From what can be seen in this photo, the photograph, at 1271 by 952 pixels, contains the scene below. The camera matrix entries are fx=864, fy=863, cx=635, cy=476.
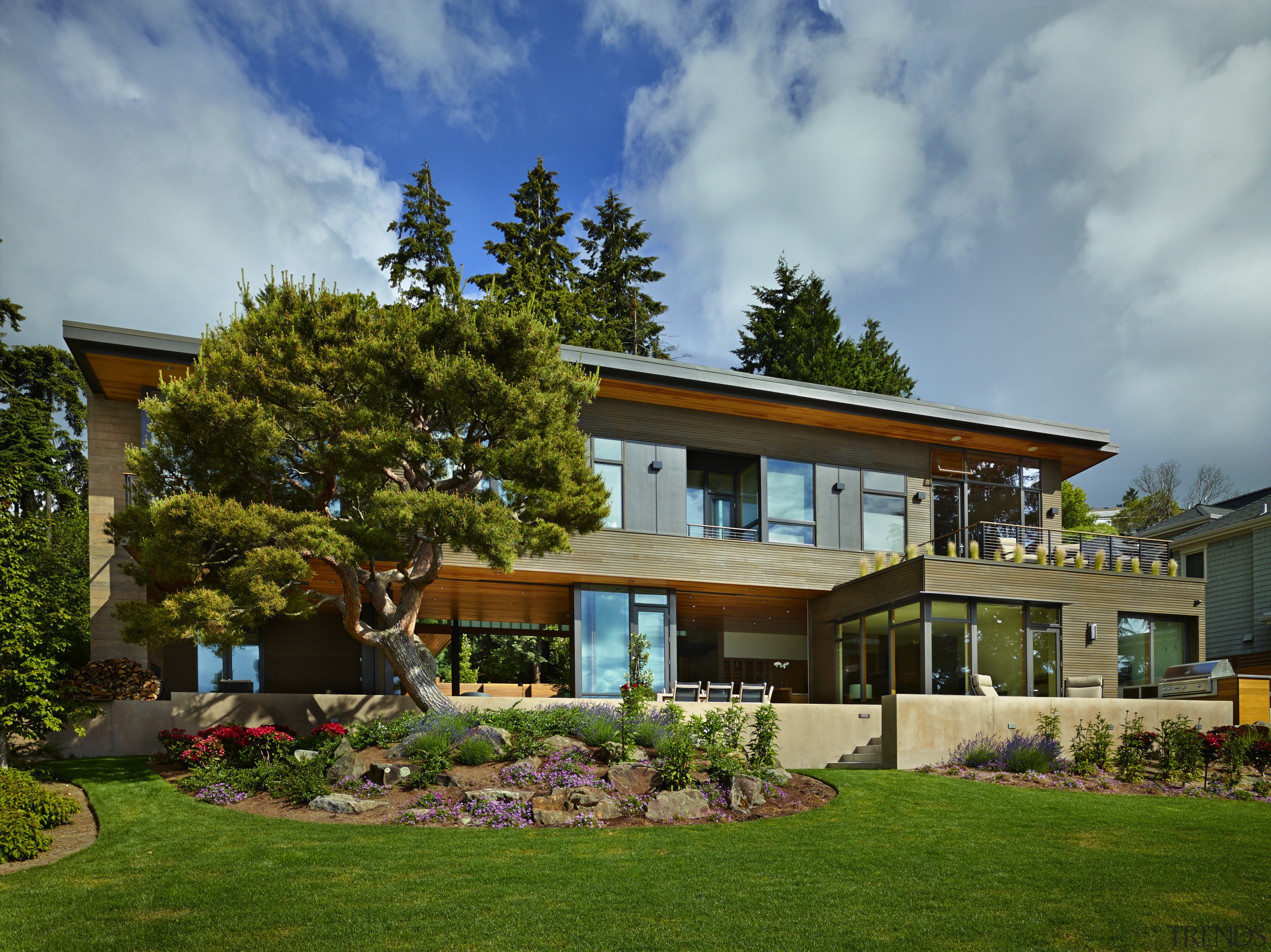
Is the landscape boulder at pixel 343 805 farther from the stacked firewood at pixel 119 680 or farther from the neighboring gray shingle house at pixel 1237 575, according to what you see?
the neighboring gray shingle house at pixel 1237 575

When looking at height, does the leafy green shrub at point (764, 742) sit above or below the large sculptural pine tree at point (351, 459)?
below

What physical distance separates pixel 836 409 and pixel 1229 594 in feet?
51.8

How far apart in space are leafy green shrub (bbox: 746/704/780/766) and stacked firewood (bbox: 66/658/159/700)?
10.4 m

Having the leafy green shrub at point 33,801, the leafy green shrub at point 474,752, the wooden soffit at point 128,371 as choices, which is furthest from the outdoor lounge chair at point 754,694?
the wooden soffit at point 128,371

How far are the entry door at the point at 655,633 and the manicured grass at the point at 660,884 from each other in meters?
8.85

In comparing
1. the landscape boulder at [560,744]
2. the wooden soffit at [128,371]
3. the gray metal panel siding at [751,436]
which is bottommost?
the landscape boulder at [560,744]

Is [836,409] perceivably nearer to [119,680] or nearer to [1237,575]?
[119,680]

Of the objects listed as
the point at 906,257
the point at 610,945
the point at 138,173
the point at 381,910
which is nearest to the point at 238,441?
the point at 381,910

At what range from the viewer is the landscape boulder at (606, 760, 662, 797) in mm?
9953

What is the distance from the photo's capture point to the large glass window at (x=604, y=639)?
695 inches

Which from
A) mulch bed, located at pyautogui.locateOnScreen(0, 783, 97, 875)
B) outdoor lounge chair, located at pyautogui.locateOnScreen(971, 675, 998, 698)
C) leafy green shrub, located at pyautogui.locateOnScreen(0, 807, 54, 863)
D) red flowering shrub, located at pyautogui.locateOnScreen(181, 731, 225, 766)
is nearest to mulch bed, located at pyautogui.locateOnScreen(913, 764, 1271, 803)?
outdoor lounge chair, located at pyautogui.locateOnScreen(971, 675, 998, 698)

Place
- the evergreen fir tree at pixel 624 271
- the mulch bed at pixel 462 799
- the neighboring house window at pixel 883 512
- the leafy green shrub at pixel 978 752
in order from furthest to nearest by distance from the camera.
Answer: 1. the evergreen fir tree at pixel 624 271
2. the neighboring house window at pixel 883 512
3. the leafy green shrub at pixel 978 752
4. the mulch bed at pixel 462 799

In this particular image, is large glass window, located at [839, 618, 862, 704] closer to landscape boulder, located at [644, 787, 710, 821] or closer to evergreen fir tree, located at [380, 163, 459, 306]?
landscape boulder, located at [644, 787, 710, 821]

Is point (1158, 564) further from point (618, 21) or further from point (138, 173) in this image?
point (138, 173)
